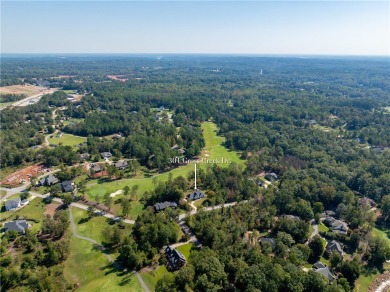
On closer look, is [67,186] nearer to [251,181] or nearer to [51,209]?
[51,209]

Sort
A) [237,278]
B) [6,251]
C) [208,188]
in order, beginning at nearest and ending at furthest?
[237,278] < [6,251] < [208,188]

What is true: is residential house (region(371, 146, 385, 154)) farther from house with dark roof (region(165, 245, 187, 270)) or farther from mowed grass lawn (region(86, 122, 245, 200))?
house with dark roof (region(165, 245, 187, 270))

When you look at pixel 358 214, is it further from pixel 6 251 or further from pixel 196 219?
pixel 6 251

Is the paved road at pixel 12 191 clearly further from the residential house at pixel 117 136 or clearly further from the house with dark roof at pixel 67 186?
the residential house at pixel 117 136

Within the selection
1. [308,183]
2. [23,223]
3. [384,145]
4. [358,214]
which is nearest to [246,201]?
[308,183]

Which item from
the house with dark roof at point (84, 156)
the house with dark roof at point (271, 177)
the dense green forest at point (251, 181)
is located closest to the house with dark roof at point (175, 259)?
the dense green forest at point (251, 181)

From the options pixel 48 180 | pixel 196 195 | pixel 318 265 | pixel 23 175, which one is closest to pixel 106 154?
pixel 48 180

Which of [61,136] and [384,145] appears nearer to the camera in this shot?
[384,145]
